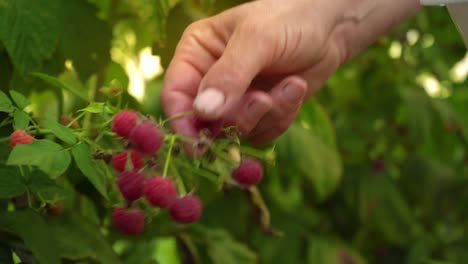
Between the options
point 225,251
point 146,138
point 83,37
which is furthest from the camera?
point 225,251

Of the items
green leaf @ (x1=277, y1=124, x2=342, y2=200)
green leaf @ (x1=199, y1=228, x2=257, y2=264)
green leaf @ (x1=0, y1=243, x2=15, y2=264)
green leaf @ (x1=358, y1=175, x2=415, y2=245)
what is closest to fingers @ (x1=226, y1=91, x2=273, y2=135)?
green leaf @ (x1=0, y1=243, x2=15, y2=264)

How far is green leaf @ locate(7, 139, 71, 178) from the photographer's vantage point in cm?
81

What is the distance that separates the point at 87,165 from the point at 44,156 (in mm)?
38

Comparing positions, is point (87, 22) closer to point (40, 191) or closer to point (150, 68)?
point (40, 191)

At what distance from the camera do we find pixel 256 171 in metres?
0.88

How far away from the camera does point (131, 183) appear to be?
Answer: 829 millimetres

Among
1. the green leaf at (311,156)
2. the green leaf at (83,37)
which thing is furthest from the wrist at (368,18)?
the green leaf at (311,156)

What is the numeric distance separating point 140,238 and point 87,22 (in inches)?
15.9

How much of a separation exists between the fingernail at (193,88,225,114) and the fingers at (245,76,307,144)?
0.09m

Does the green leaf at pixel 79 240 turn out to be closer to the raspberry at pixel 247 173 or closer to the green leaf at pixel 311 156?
the raspberry at pixel 247 173

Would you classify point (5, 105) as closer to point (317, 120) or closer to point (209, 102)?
point (209, 102)

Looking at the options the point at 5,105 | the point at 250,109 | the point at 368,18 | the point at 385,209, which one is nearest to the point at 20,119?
the point at 5,105

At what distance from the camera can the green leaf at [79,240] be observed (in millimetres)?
1007

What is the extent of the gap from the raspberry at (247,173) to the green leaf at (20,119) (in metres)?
0.18
